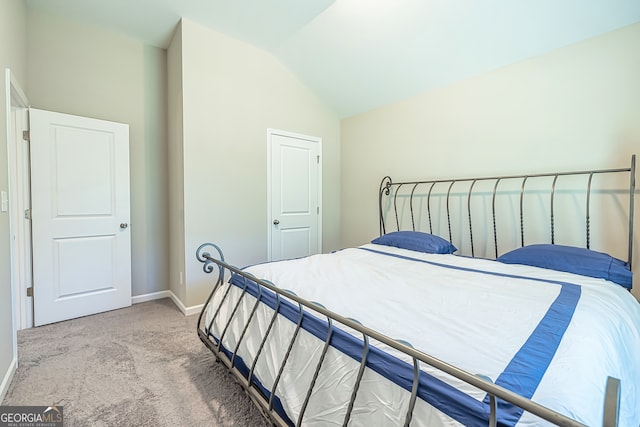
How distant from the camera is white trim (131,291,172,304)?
10.4 feet

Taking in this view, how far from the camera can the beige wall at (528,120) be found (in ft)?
6.57

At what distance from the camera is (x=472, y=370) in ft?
2.61

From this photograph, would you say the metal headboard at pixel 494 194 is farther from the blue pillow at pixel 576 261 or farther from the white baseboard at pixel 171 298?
the white baseboard at pixel 171 298

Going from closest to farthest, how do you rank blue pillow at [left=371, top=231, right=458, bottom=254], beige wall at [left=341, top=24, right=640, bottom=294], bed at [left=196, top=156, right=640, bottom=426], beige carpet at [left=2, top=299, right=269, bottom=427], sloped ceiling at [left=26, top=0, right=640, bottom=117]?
1. bed at [left=196, top=156, right=640, bottom=426]
2. beige carpet at [left=2, top=299, right=269, bottom=427]
3. beige wall at [left=341, top=24, right=640, bottom=294]
4. sloped ceiling at [left=26, top=0, right=640, bottom=117]
5. blue pillow at [left=371, top=231, right=458, bottom=254]

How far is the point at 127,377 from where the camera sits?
183 centimetres

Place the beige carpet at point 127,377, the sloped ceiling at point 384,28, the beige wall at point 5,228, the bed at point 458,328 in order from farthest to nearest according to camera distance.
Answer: the sloped ceiling at point 384,28 → the beige wall at point 5,228 → the beige carpet at point 127,377 → the bed at point 458,328

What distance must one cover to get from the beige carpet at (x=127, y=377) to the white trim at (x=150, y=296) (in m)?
0.54

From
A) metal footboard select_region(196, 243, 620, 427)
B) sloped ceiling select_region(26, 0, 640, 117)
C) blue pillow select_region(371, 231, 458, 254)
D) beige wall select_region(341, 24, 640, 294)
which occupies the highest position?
sloped ceiling select_region(26, 0, 640, 117)

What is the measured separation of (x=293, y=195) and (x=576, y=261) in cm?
280

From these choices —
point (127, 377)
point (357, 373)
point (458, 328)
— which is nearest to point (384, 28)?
point (458, 328)

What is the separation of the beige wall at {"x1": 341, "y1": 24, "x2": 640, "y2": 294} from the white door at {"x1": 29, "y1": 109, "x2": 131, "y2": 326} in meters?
2.92

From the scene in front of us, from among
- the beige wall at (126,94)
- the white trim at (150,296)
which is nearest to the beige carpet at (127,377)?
the white trim at (150,296)

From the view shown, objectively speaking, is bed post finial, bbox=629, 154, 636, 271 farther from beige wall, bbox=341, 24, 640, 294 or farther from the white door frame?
the white door frame

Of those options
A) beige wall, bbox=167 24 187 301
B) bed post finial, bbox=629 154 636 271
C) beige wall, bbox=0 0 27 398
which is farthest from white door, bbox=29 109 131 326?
bed post finial, bbox=629 154 636 271
